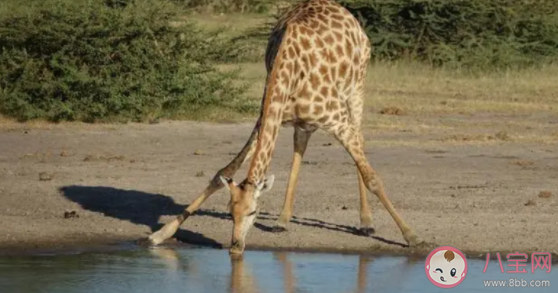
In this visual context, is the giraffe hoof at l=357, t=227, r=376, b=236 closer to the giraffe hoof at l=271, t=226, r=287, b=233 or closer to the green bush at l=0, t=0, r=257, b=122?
the giraffe hoof at l=271, t=226, r=287, b=233

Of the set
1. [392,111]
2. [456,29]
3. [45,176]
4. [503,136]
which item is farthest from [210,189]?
[456,29]

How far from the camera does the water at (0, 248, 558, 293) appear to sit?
8.27m

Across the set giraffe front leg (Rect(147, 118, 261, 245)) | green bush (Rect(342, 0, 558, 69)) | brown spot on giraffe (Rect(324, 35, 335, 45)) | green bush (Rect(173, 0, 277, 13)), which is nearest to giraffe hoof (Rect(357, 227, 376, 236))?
giraffe front leg (Rect(147, 118, 261, 245))

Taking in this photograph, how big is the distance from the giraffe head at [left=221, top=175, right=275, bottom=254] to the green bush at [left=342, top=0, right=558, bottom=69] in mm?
15363


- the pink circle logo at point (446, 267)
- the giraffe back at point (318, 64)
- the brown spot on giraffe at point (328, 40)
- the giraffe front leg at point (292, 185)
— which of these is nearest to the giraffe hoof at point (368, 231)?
the giraffe front leg at point (292, 185)

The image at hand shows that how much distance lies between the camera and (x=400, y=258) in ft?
30.4

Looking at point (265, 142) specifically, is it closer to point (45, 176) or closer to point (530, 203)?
point (530, 203)

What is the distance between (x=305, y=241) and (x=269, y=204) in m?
1.57

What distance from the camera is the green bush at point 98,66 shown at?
54.7 feet

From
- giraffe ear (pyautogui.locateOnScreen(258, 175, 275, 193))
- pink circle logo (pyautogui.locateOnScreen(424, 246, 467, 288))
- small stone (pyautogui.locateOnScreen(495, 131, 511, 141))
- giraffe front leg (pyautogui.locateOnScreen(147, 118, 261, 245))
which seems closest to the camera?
pink circle logo (pyautogui.locateOnScreen(424, 246, 467, 288))

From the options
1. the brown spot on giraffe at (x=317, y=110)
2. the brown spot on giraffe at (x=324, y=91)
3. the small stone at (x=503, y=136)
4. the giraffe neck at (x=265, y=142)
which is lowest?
the small stone at (x=503, y=136)

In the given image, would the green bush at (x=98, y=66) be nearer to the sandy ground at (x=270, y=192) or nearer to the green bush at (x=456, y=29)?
the sandy ground at (x=270, y=192)

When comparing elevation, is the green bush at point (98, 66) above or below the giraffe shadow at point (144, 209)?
above

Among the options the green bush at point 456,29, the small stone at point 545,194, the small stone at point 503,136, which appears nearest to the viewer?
the small stone at point 545,194
